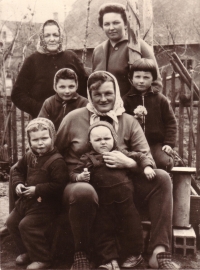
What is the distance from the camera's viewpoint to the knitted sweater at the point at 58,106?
3.51 meters

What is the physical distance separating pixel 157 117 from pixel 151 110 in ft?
0.28

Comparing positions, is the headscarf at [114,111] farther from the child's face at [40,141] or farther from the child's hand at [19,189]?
the child's hand at [19,189]

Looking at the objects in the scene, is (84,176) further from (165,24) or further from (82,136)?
(165,24)

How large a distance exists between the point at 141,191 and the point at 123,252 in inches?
19.0

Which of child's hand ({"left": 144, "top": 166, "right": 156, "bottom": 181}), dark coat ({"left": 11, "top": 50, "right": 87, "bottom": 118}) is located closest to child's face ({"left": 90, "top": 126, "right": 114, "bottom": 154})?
child's hand ({"left": 144, "top": 166, "right": 156, "bottom": 181})

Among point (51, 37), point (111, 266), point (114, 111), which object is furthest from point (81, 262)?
point (51, 37)

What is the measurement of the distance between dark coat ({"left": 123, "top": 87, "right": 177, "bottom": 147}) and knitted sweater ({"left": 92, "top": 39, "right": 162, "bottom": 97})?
0.93ft

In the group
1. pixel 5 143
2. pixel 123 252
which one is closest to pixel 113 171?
pixel 123 252

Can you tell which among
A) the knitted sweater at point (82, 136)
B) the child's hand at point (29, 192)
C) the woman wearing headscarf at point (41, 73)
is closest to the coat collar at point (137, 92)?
the knitted sweater at point (82, 136)

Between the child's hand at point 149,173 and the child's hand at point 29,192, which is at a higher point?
the child's hand at point 149,173

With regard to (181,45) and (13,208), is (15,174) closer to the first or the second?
(13,208)

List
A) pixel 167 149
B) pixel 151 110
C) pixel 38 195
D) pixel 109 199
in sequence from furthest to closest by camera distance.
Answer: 1. pixel 151 110
2. pixel 167 149
3. pixel 38 195
4. pixel 109 199

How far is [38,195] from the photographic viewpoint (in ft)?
9.68

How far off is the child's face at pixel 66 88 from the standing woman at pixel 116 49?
1.81ft
